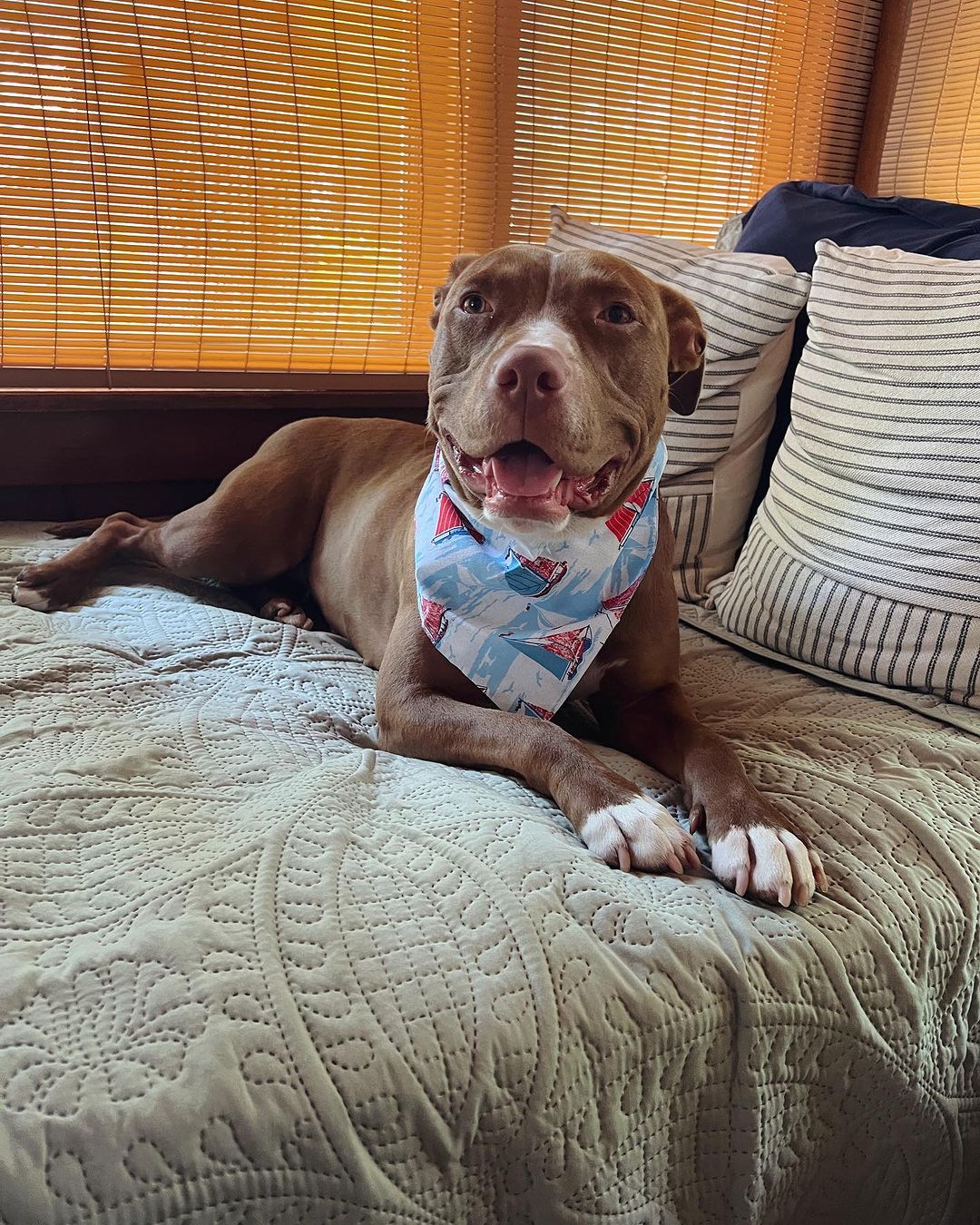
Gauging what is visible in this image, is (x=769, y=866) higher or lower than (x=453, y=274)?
lower

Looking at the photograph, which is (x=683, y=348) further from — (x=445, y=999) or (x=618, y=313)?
(x=445, y=999)

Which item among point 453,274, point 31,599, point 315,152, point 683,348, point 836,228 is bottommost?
point 31,599

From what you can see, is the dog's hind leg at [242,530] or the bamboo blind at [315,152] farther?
the bamboo blind at [315,152]

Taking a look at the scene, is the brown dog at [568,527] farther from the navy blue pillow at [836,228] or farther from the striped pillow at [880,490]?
the navy blue pillow at [836,228]

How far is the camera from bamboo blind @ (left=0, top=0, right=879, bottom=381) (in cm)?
232

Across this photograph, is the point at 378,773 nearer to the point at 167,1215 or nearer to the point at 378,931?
the point at 378,931

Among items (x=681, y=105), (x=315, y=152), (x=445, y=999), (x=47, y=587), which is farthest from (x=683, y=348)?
(x=681, y=105)

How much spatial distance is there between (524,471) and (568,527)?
0.38ft

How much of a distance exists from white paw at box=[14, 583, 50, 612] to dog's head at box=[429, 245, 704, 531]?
0.90 meters

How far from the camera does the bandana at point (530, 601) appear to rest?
4.61 ft

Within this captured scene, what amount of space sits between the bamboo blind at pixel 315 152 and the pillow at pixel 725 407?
889mm

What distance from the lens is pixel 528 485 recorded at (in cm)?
128

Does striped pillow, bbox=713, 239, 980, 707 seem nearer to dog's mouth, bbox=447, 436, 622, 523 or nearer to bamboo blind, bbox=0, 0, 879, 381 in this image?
dog's mouth, bbox=447, 436, 622, 523

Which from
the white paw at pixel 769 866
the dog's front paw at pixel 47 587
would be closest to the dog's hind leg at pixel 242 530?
the dog's front paw at pixel 47 587
